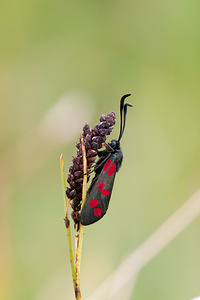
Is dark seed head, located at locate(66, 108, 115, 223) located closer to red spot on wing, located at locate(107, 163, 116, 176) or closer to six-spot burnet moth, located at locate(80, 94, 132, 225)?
six-spot burnet moth, located at locate(80, 94, 132, 225)

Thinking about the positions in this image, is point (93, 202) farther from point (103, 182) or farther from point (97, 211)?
→ point (103, 182)

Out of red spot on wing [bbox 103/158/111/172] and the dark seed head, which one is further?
red spot on wing [bbox 103/158/111/172]

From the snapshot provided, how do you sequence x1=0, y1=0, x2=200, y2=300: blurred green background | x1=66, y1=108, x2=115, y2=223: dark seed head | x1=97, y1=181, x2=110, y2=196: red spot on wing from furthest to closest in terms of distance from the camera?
x1=0, y1=0, x2=200, y2=300: blurred green background, x1=97, y1=181, x2=110, y2=196: red spot on wing, x1=66, y1=108, x2=115, y2=223: dark seed head

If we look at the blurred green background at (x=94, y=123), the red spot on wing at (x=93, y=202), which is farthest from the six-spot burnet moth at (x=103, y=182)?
the blurred green background at (x=94, y=123)

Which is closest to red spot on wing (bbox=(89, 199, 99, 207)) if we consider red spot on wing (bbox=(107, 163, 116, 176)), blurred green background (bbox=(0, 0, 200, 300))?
red spot on wing (bbox=(107, 163, 116, 176))

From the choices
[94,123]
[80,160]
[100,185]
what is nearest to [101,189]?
[100,185]

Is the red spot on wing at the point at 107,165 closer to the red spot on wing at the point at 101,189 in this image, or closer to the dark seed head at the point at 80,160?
the red spot on wing at the point at 101,189
